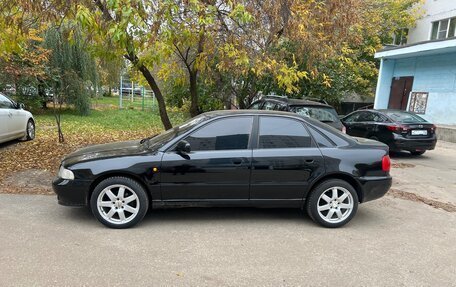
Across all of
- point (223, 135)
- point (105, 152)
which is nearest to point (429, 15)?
point (223, 135)

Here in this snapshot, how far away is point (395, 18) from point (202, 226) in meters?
20.3

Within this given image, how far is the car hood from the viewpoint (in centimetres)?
441

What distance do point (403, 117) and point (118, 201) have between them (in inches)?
331

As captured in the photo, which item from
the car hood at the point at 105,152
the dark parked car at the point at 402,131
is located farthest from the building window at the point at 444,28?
the car hood at the point at 105,152

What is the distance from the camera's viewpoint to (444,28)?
66.7 feet

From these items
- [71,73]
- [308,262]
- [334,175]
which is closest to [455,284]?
[308,262]

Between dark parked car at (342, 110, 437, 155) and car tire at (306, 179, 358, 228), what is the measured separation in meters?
5.61

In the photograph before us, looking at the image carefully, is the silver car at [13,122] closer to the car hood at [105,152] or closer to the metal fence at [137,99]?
the car hood at [105,152]

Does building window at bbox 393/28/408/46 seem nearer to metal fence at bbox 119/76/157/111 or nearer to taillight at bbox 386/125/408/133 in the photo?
taillight at bbox 386/125/408/133

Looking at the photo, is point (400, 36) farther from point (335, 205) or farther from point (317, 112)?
point (335, 205)

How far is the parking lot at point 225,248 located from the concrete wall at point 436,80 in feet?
36.3

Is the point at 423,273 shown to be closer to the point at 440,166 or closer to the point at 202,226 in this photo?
the point at 202,226

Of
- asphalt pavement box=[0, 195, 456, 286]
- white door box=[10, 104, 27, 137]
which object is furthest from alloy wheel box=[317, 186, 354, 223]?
white door box=[10, 104, 27, 137]

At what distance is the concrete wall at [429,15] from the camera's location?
1969 cm
